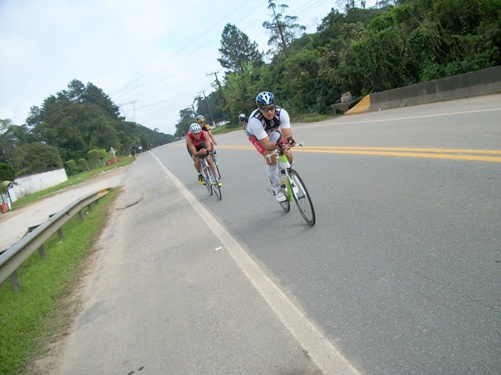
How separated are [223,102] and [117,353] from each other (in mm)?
63730

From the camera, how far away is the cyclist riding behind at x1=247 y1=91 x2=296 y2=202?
5.77m

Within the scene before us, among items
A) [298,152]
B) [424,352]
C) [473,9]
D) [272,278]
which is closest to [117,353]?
[272,278]

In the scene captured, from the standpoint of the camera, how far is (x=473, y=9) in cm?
1590

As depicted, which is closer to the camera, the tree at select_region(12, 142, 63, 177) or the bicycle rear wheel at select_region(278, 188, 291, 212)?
the bicycle rear wheel at select_region(278, 188, 291, 212)

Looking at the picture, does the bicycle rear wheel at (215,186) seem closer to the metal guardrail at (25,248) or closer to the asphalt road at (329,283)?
the asphalt road at (329,283)

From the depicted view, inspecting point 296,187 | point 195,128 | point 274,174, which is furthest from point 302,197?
point 195,128

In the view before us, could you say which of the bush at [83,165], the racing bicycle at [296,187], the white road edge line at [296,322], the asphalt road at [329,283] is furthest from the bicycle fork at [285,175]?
the bush at [83,165]

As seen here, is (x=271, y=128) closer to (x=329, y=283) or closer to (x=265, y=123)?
(x=265, y=123)

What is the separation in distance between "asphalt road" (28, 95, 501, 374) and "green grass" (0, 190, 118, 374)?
409mm

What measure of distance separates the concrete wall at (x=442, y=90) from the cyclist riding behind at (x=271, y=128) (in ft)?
38.5

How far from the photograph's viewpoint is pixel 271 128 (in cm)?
626

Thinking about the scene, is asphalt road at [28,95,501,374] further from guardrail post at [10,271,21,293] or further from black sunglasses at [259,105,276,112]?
black sunglasses at [259,105,276,112]


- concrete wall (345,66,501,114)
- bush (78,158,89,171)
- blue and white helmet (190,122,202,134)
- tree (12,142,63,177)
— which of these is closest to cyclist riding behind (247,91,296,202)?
blue and white helmet (190,122,202,134)

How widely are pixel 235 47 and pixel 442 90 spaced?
260 ft
